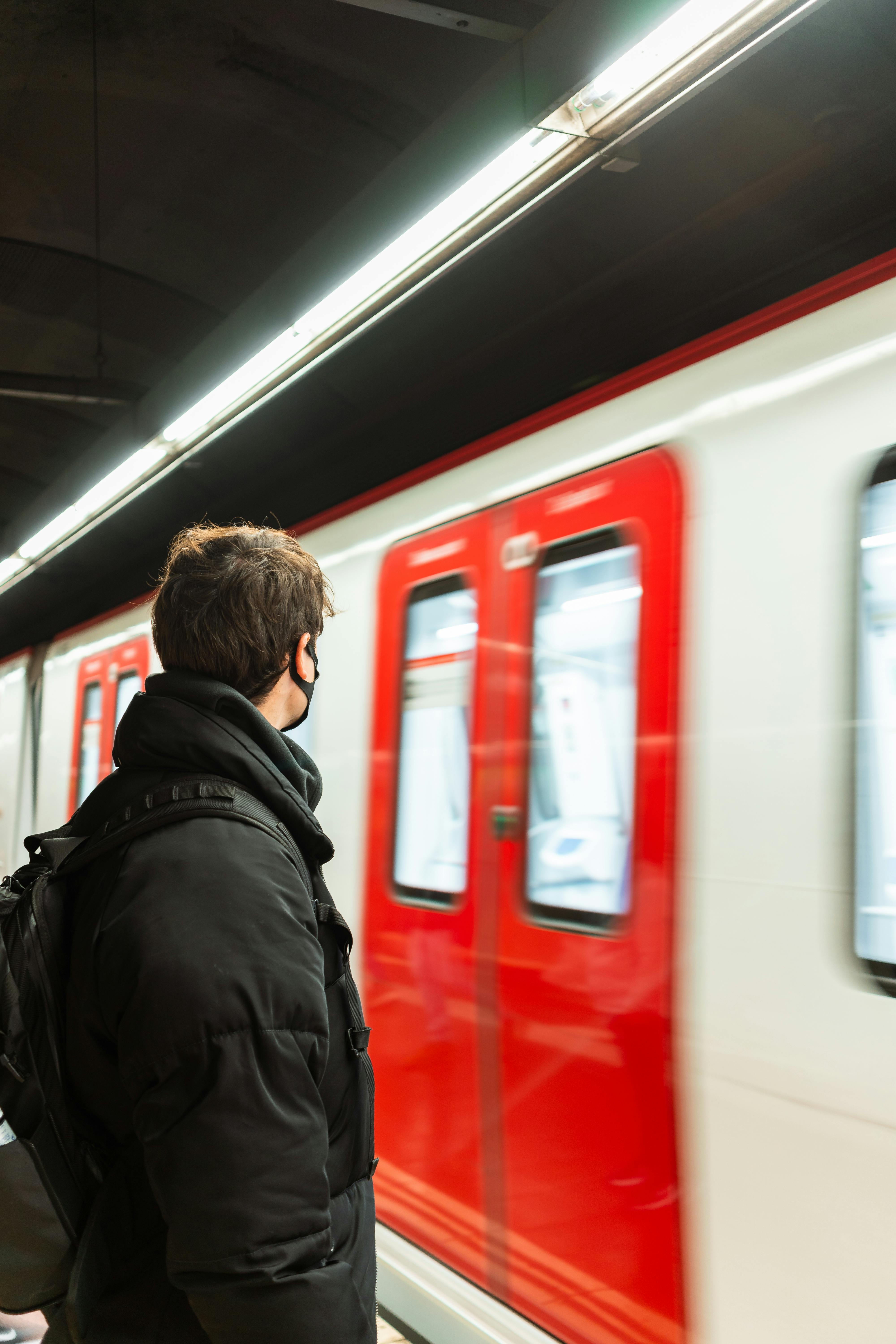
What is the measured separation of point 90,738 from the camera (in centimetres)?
629

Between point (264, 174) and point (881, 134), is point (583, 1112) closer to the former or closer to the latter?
point (881, 134)

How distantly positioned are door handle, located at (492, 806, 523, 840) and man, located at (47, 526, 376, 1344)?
1.16m

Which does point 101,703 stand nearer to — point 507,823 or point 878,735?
point 507,823

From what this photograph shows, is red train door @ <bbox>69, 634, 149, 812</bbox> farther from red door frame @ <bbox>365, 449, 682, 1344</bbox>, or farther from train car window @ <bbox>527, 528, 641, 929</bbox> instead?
train car window @ <bbox>527, 528, 641, 929</bbox>

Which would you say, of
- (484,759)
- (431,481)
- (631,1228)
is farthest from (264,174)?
(631,1228)

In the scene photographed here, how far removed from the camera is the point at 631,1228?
218 cm

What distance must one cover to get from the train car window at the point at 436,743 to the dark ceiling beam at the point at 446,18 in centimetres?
157

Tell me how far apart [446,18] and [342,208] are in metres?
3.95

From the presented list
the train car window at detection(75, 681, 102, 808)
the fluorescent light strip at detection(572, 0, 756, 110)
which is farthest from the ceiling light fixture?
the train car window at detection(75, 681, 102, 808)

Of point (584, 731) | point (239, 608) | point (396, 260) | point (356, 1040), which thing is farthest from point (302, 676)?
point (396, 260)

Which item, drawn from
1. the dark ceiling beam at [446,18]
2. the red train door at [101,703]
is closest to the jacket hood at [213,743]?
the dark ceiling beam at [446,18]

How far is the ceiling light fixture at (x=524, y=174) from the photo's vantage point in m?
1.73

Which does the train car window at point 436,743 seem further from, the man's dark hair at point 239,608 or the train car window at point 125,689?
the train car window at point 125,689

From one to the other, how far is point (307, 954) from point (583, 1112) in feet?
4.46
